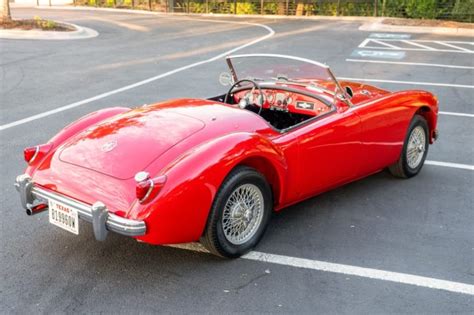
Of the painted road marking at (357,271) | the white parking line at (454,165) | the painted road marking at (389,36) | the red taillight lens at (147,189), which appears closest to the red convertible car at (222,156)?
the red taillight lens at (147,189)

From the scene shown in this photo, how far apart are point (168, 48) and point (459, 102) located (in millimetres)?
8487

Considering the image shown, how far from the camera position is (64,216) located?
361 cm

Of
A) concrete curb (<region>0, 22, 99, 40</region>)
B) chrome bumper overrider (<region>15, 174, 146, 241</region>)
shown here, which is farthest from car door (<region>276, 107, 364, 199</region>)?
concrete curb (<region>0, 22, 99, 40</region>)

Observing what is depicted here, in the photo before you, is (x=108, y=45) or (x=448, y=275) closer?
(x=448, y=275)

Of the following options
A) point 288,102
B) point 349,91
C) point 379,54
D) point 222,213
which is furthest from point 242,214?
point 379,54

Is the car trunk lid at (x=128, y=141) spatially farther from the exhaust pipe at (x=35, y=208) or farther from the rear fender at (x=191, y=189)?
the exhaust pipe at (x=35, y=208)

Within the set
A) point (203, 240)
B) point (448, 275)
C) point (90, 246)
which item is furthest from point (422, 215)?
point (90, 246)

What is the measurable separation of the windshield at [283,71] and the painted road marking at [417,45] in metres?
11.0

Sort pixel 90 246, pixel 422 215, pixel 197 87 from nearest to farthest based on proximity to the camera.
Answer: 1. pixel 90 246
2. pixel 422 215
3. pixel 197 87

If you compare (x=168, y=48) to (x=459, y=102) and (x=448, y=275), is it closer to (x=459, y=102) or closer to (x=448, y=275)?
(x=459, y=102)

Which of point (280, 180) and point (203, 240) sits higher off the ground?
point (280, 180)

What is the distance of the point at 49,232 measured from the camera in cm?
425

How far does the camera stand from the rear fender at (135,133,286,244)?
3373 mm

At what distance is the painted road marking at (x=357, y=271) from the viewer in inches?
141
